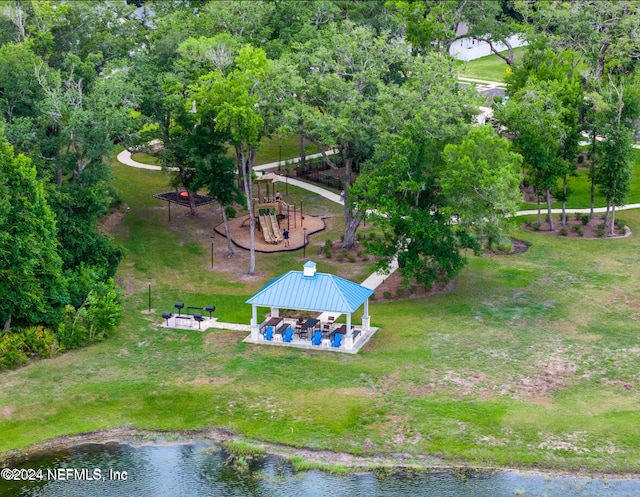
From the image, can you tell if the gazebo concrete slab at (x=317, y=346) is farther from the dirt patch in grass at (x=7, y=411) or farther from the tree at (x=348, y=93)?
the dirt patch in grass at (x=7, y=411)

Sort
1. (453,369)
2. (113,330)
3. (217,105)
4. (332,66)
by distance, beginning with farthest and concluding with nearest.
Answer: (332,66) < (217,105) < (113,330) < (453,369)

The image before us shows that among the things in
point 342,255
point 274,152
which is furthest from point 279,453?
point 274,152

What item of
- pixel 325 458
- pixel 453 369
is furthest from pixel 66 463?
pixel 453 369

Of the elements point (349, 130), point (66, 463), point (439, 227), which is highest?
point (349, 130)

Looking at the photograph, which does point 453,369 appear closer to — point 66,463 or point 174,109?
point 66,463

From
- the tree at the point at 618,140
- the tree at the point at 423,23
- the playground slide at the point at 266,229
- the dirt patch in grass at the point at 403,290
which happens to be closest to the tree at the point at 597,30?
the tree at the point at 423,23

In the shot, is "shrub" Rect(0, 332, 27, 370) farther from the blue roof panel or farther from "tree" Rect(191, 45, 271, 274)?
"tree" Rect(191, 45, 271, 274)
